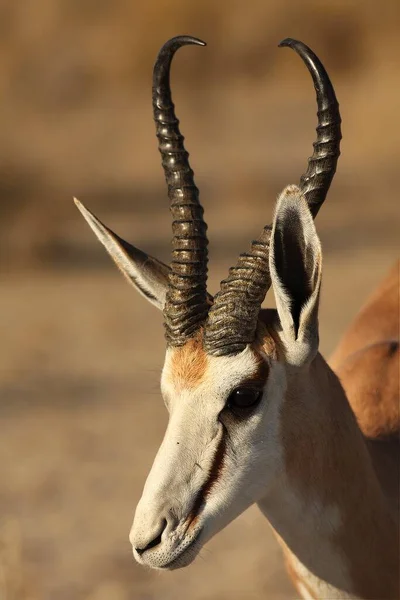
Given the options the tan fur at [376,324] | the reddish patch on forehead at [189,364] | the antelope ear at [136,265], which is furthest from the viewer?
the tan fur at [376,324]

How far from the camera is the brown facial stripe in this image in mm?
3715

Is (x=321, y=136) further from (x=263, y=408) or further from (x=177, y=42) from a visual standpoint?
(x=263, y=408)

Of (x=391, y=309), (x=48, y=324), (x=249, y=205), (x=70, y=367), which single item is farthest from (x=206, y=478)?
(x=249, y=205)

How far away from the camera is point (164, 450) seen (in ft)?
12.4

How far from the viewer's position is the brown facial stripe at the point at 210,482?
371 centimetres

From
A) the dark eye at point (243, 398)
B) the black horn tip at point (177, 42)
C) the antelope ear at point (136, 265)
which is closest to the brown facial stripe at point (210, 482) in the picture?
the dark eye at point (243, 398)

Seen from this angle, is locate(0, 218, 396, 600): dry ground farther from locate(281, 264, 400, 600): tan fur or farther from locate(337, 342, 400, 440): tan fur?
locate(337, 342, 400, 440): tan fur

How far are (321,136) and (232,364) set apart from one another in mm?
820

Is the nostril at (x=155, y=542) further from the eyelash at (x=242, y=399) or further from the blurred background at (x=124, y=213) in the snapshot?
the blurred background at (x=124, y=213)

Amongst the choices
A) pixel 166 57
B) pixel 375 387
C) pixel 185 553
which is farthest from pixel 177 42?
pixel 375 387

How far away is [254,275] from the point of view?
3881 mm

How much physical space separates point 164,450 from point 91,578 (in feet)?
11.7

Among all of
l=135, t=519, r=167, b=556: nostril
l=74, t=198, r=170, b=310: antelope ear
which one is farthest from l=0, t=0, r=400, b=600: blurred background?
l=135, t=519, r=167, b=556: nostril

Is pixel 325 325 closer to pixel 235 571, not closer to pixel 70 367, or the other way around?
pixel 70 367
